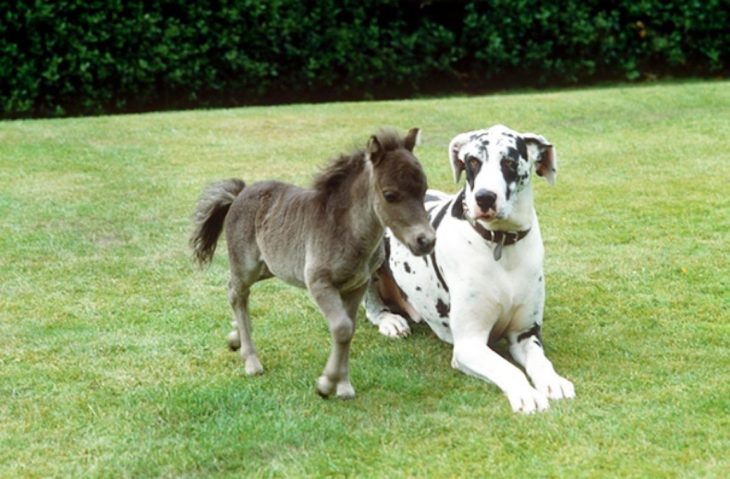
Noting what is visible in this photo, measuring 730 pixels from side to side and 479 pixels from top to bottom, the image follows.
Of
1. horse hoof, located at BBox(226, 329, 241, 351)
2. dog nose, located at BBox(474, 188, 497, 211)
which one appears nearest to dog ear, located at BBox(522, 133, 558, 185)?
dog nose, located at BBox(474, 188, 497, 211)

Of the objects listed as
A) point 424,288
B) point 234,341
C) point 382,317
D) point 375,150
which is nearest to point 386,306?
point 382,317

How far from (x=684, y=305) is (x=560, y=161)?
497 centimetres

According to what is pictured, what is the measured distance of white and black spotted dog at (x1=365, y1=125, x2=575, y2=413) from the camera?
5996mm

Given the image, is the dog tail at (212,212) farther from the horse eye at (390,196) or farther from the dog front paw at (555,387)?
the dog front paw at (555,387)

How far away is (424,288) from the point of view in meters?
6.89

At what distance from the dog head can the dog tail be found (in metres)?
1.28

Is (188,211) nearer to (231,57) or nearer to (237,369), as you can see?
(237,369)

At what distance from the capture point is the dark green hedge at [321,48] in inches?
626

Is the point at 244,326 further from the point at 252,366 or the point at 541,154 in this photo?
the point at 541,154

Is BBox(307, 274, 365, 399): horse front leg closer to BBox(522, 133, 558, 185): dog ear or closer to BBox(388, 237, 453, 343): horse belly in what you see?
BBox(388, 237, 453, 343): horse belly

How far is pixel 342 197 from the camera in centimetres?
575

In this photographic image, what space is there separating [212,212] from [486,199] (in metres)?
1.57

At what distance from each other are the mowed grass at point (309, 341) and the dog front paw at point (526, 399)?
54 millimetres

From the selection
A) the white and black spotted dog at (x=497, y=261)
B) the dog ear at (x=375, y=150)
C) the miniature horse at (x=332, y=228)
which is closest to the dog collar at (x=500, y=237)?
the white and black spotted dog at (x=497, y=261)
